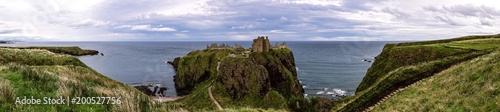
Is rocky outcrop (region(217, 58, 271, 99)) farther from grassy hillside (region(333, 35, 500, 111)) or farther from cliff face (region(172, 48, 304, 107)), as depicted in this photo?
grassy hillside (region(333, 35, 500, 111))

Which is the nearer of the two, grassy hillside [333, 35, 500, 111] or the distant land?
the distant land

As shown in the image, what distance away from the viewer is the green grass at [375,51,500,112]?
17797mm

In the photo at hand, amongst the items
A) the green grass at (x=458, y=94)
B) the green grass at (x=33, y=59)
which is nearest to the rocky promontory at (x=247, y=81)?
the green grass at (x=33, y=59)

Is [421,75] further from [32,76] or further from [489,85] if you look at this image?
[32,76]

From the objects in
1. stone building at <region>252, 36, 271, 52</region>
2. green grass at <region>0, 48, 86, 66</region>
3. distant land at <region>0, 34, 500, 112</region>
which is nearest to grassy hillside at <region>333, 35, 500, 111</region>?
distant land at <region>0, 34, 500, 112</region>

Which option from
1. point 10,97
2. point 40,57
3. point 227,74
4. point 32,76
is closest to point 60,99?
point 10,97

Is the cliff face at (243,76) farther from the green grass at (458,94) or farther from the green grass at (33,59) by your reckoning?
the green grass at (458,94)

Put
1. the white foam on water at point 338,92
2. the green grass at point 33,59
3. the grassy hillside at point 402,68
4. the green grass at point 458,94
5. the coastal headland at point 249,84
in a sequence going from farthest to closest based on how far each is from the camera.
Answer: the white foam on water at point 338,92 < the coastal headland at point 249,84 < the green grass at point 33,59 < the grassy hillside at point 402,68 < the green grass at point 458,94

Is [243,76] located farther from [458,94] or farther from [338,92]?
[458,94]

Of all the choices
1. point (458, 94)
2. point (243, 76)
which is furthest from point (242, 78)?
point (458, 94)

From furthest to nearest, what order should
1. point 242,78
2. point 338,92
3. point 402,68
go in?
1. point 338,92
2. point 242,78
3. point 402,68

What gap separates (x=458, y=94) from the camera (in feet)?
69.3

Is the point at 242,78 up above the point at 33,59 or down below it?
below

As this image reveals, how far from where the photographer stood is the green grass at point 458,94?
1780 centimetres
